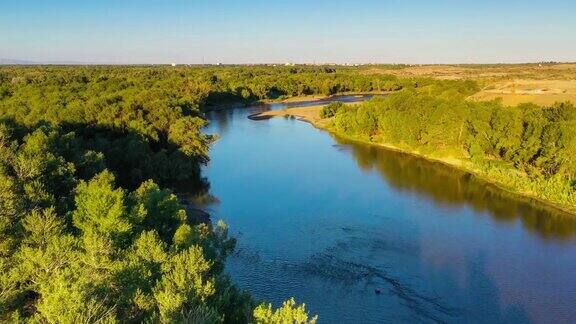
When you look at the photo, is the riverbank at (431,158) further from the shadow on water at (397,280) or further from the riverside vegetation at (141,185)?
the shadow on water at (397,280)

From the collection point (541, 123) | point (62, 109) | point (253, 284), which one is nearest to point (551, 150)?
point (541, 123)

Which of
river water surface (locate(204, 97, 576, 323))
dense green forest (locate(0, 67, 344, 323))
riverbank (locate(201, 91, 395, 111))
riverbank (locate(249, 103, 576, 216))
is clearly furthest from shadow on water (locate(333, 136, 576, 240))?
riverbank (locate(201, 91, 395, 111))

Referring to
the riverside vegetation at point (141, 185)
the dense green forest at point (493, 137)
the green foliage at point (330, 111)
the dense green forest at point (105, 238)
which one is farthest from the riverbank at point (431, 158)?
the dense green forest at point (105, 238)

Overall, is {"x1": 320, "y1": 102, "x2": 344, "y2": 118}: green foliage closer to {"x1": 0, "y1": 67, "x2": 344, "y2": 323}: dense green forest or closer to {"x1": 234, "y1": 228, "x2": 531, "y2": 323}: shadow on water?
{"x1": 0, "y1": 67, "x2": 344, "y2": 323}: dense green forest

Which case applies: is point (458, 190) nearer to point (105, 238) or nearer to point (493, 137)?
point (493, 137)

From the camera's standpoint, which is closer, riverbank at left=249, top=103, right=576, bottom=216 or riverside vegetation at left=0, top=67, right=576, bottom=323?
riverside vegetation at left=0, top=67, right=576, bottom=323

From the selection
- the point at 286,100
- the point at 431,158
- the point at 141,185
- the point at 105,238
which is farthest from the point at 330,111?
the point at 105,238
